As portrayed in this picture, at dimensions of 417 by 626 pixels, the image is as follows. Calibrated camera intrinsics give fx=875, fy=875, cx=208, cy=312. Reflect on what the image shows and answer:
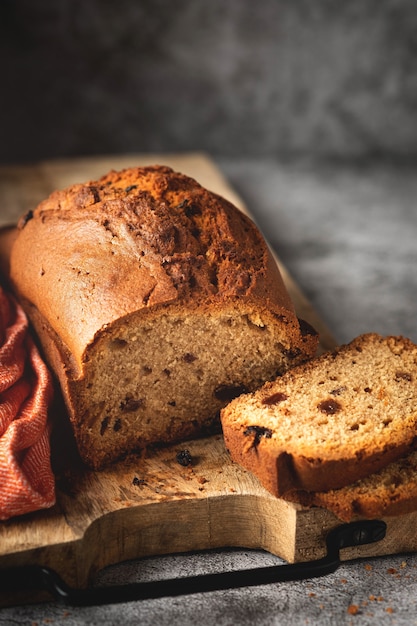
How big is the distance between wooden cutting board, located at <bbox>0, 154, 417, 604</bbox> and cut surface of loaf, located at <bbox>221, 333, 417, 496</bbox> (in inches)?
4.6

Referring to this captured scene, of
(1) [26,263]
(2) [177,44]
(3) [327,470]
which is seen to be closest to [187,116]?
(2) [177,44]

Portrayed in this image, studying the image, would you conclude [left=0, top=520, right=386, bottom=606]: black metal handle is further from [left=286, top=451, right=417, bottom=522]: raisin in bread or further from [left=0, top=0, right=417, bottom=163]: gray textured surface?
[left=0, top=0, right=417, bottom=163]: gray textured surface

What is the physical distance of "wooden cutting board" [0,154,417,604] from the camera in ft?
9.14

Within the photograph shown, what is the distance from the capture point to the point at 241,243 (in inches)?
130

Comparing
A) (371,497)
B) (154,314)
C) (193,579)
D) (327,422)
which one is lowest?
(193,579)

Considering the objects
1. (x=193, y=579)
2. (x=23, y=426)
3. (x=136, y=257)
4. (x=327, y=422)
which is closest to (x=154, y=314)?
(x=136, y=257)

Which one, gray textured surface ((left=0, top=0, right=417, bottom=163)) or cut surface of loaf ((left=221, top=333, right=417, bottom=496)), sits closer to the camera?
cut surface of loaf ((left=221, top=333, right=417, bottom=496))

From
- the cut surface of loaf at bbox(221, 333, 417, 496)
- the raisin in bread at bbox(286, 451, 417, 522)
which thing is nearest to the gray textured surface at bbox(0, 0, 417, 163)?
the cut surface of loaf at bbox(221, 333, 417, 496)

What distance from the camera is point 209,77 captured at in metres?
6.69

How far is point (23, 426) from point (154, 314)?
58 cm

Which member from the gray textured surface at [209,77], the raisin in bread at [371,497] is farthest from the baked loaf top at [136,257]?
the gray textured surface at [209,77]

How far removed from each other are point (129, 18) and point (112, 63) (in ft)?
1.18

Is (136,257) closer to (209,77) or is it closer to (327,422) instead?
(327,422)

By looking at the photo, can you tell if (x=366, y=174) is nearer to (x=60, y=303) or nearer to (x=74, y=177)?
(x=74, y=177)
